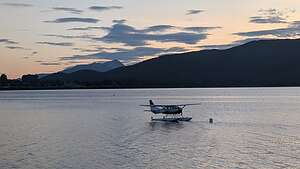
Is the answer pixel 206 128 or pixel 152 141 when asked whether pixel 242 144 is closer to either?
pixel 152 141

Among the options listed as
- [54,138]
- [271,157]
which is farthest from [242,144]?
[54,138]

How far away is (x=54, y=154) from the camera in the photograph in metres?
34.5

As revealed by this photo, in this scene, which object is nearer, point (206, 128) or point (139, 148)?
point (139, 148)

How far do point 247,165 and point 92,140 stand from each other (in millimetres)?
17074

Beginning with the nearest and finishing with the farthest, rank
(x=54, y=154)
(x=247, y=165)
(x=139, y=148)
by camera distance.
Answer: (x=247, y=165) < (x=54, y=154) < (x=139, y=148)

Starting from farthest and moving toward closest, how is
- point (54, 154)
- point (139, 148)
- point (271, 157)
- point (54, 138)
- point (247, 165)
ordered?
point (54, 138) → point (139, 148) → point (54, 154) → point (271, 157) → point (247, 165)

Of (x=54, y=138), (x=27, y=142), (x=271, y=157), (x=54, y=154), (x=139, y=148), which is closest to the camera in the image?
(x=271, y=157)

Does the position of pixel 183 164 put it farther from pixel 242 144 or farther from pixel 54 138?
pixel 54 138

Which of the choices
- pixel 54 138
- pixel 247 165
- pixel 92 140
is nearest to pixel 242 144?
pixel 247 165

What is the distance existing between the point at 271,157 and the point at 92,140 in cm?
1658

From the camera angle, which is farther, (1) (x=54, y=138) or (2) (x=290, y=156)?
(1) (x=54, y=138)

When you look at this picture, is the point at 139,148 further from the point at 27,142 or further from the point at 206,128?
the point at 206,128

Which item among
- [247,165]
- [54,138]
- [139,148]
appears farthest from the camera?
[54,138]

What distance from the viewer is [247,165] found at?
29422mm
